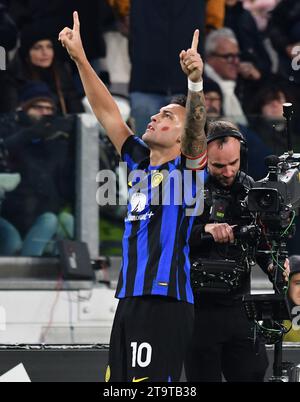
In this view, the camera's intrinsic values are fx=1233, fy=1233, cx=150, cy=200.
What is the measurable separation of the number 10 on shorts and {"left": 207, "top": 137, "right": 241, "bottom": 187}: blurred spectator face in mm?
1175

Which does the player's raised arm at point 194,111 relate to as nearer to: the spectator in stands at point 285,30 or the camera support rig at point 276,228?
the camera support rig at point 276,228

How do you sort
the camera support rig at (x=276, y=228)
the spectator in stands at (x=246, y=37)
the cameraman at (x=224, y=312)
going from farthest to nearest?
1. the spectator in stands at (x=246, y=37)
2. the cameraman at (x=224, y=312)
3. the camera support rig at (x=276, y=228)

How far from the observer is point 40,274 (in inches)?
330

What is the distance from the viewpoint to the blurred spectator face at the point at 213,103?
31.7 ft

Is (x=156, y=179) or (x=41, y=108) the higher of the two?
(x=41, y=108)

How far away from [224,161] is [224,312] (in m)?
0.73

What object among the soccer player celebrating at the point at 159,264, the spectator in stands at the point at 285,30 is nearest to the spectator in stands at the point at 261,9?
the spectator in stands at the point at 285,30

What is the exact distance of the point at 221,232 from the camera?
5.67m

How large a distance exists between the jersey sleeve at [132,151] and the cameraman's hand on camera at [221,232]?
0.47 meters

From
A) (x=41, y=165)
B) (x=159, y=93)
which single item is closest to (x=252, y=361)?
(x=41, y=165)

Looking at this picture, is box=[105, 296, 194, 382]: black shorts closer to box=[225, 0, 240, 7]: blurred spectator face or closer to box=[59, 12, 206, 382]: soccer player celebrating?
box=[59, 12, 206, 382]: soccer player celebrating

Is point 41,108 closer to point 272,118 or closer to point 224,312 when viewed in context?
point 272,118

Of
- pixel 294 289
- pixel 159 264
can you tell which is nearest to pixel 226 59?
pixel 294 289
